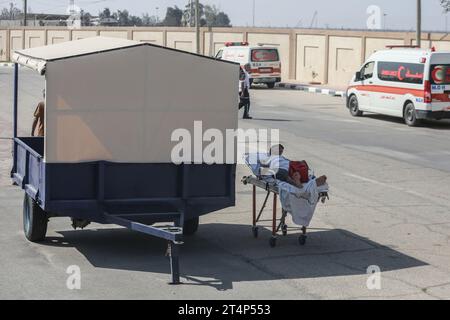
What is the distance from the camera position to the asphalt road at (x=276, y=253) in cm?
955

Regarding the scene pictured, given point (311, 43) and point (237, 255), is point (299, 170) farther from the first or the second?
point (311, 43)

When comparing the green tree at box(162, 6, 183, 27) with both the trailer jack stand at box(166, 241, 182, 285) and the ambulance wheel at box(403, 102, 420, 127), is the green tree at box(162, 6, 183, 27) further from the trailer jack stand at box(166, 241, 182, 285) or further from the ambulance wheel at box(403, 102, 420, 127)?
the trailer jack stand at box(166, 241, 182, 285)

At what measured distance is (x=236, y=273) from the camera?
10.3 m

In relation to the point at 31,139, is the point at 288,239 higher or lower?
lower

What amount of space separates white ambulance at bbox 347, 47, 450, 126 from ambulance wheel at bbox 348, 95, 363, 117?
0.07 m

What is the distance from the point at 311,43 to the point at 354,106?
2054 cm

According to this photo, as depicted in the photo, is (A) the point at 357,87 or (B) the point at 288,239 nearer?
(B) the point at 288,239

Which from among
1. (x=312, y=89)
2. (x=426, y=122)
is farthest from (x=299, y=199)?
(x=312, y=89)

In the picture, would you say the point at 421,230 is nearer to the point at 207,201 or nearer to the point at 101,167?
the point at 207,201

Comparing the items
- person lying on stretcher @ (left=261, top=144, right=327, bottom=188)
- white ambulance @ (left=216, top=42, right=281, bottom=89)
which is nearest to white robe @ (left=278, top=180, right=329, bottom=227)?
person lying on stretcher @ (left=261, top=144, right=327, bottom=188)

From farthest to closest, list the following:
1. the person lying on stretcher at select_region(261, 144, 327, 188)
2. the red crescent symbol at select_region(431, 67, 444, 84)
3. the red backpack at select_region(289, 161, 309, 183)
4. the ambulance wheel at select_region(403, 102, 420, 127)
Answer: the ambulance wheel at select_region(403, 102, 420, 127), the red crescent symbol at select_region(431, 67, 444, 84), the red backpack at select_region(289, 161, 309, 183), the person lying on stretcher at select_region(261, 144, 327, 188)

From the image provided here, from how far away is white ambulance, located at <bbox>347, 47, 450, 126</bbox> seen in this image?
27.3 meters
